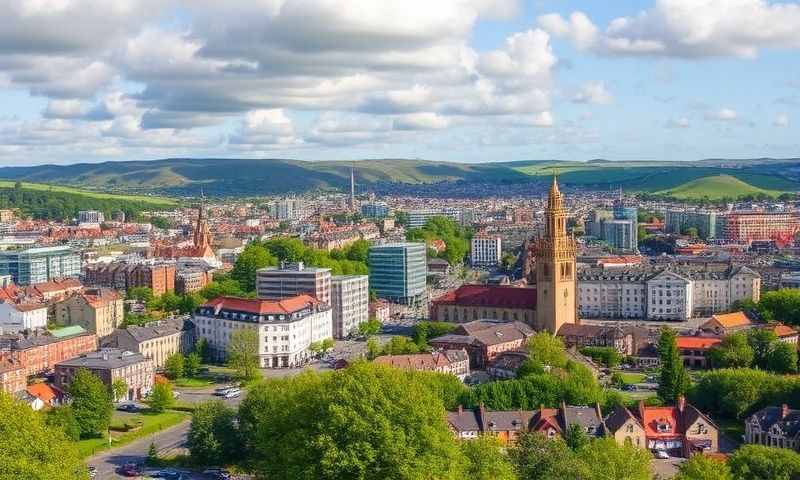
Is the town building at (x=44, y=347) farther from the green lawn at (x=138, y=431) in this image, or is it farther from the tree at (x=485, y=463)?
the tree at (x=485, y=463)

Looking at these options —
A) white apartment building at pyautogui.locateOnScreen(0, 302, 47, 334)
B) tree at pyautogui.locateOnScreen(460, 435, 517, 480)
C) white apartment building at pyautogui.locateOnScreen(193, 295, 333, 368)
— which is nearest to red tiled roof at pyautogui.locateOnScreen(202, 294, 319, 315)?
white apartment building at pyautogui.locateOnScreen(193, 295, 333, 368)

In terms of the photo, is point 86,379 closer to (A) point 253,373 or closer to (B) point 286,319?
(A) point 253,373

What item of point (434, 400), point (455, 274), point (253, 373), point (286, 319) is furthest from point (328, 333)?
point (455, 274)

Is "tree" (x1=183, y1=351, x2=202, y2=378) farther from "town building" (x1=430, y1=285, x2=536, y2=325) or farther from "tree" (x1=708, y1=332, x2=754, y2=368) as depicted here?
"tree" (x1=708, y1=332, x2=754, y2=368)

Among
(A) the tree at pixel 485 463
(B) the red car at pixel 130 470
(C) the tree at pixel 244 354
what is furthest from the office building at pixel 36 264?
(A) the tree at pixel 485 463

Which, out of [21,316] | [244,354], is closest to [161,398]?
[244,354]

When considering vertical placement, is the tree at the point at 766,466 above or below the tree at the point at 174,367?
above

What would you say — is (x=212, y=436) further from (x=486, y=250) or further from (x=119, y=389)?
(x=486, y=250)
